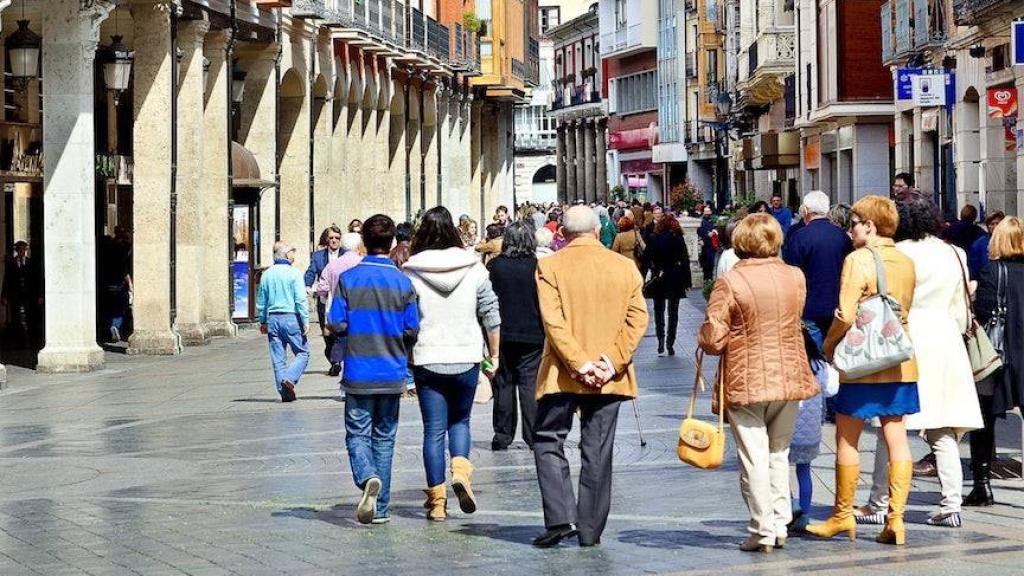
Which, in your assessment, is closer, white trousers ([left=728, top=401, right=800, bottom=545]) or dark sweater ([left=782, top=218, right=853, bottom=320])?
white trousers ([left=728, top=401, right=800, bottom=545])

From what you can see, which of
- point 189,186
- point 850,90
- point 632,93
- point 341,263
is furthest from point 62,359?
point 632,93

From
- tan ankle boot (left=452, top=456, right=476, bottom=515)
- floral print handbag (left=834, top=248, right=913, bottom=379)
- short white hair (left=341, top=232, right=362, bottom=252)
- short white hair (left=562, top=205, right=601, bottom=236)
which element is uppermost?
short white hair (left=341, top=232, right=362, bottom=252)

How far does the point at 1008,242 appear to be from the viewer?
41.1 ft

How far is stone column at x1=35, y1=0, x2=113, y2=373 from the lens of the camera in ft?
79.3

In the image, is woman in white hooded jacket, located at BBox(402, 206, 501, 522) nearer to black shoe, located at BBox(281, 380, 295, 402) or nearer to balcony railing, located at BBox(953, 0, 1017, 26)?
black shoe, located at BBox(281, 380, 295, 402)

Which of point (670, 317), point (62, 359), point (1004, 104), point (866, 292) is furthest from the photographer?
point (1004, 104)

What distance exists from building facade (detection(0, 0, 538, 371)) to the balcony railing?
10.4 meters

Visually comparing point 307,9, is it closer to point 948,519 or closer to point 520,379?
point 520,379

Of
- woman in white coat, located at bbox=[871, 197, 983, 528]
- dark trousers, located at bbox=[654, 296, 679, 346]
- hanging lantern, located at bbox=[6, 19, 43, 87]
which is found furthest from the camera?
dark trousers, located at bbox=[654, 296, 679, 346]

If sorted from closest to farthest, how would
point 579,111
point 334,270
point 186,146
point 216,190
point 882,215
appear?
point 882,215 < point 334,270 < point 186,146 < point 216,190 < point 579,111

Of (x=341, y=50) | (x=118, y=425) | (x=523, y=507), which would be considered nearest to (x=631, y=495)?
(x=523, y=507)

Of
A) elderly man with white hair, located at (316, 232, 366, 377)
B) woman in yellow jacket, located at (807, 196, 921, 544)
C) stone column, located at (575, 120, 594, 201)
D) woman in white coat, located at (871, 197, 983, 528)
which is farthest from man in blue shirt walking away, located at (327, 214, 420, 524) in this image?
stone column, located at (575, 120, 594, 201)

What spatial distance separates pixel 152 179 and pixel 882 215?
1825 centimetres

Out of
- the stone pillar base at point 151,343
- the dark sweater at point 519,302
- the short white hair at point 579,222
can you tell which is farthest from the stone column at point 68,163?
the short white hair at point 579,222
